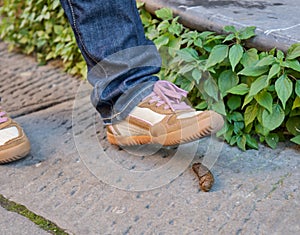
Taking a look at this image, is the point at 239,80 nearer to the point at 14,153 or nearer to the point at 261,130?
the point at 261,130

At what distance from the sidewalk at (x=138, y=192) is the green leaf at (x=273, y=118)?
10 centimetres

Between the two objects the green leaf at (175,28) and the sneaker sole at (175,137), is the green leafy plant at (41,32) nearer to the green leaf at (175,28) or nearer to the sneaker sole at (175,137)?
the green leaf at (175,28)

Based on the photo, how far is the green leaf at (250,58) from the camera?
1761 mm

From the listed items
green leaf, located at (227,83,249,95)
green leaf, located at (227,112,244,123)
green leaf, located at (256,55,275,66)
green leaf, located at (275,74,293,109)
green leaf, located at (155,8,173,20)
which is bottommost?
green leaf, located at (227,112,244,123)

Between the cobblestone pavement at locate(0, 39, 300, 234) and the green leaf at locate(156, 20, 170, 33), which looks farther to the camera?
the green leaf at locate(156, 20, 170, 33)

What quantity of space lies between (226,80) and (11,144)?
0.68 meters

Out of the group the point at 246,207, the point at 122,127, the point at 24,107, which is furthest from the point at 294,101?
the point at 24,107

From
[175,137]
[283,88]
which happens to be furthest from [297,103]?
[175,137]

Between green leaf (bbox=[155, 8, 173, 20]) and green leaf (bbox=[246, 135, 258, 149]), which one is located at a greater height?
green leaf (bbox=[155, 8, 173, 20])

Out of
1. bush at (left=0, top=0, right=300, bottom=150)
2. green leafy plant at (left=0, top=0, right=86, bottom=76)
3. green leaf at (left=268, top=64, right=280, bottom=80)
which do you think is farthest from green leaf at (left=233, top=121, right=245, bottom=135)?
green leafy plant at (left=0, top=0, right=86, bottom=76)

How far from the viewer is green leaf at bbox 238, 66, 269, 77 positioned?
1.72m

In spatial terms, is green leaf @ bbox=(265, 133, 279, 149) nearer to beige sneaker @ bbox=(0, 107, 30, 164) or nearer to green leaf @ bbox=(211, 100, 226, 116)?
green leaf @ bbox=(211, 100, 226, 116)

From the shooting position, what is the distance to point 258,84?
1.70 meters

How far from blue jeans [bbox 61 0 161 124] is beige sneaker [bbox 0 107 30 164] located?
0.25 m
